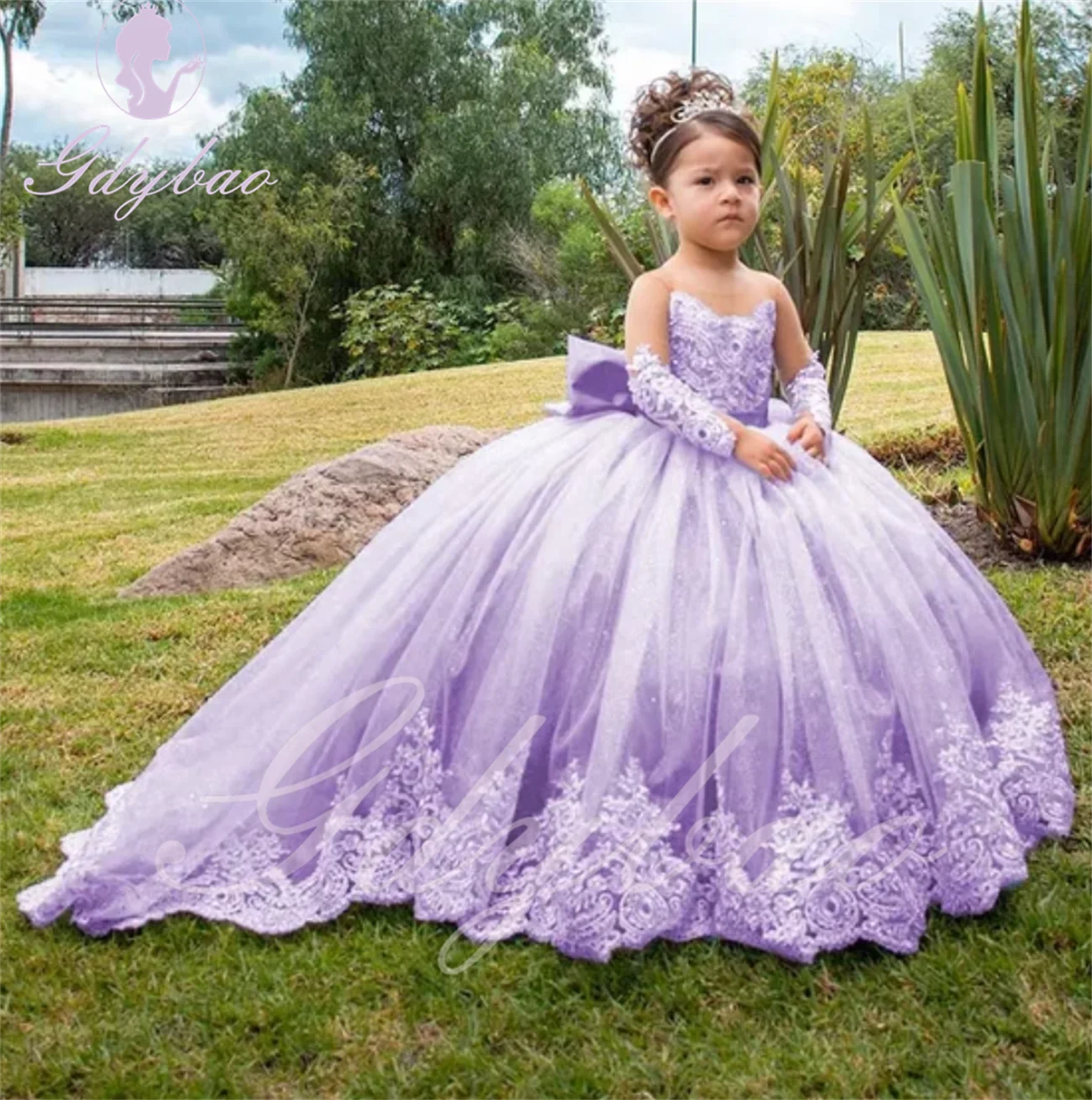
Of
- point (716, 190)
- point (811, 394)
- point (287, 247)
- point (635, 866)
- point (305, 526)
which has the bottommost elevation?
point (635, 866)

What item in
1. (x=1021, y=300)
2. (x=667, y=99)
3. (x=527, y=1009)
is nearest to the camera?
(x=527, y=1009)

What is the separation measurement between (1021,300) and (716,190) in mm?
2162

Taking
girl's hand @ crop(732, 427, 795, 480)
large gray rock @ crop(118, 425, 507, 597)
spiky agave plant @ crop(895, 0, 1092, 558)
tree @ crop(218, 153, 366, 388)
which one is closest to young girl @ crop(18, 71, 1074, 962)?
girl's hand @ crop(732, 427, 795, 480)

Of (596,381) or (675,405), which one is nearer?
(675,405)

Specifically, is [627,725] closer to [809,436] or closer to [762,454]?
[762,454]

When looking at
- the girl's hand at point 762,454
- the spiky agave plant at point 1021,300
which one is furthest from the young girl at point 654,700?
the spiky agave plant at point 1021,300

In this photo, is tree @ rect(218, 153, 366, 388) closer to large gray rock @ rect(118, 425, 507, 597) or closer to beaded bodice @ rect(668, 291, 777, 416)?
large gray rock @ rect(118, 425, 507, 597)

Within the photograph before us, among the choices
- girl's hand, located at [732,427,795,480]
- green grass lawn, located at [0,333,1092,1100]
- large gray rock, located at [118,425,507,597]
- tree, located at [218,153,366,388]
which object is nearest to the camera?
green grass lawn, located at [0,333,1092,1100]

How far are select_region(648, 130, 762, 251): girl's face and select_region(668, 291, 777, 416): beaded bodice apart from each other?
151mm

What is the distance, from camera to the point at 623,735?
8.82ft

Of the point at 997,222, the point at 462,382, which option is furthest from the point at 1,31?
the point at 997,222

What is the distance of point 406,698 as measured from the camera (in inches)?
116

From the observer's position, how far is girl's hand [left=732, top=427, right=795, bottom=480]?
2965 millimetres

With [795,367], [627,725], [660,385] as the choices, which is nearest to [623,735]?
[627,725]
